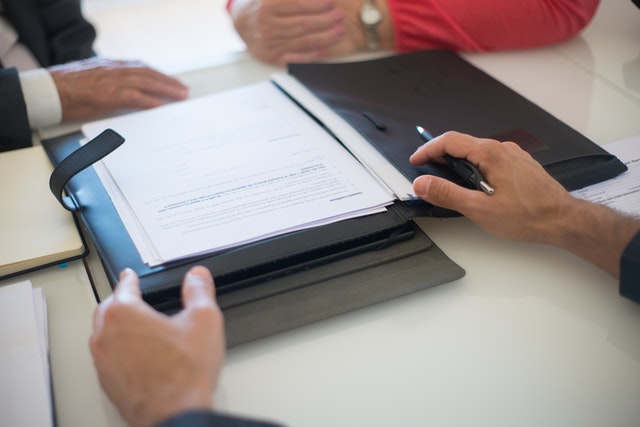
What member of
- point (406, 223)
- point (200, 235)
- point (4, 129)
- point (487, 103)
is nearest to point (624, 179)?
point (487, 103)

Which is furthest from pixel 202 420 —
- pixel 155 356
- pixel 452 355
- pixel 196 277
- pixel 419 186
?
pixel 419 186

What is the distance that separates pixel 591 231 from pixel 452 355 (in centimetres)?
24

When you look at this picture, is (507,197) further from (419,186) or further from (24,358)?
(24,358)

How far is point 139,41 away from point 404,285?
7.36 feet

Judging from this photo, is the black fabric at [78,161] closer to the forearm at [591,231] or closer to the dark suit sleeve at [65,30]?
the forearm at [591,231]

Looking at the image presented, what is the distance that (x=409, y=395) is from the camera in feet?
2.12

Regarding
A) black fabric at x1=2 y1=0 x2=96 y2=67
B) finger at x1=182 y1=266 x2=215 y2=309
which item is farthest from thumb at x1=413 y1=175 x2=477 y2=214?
black fabric at x1=2 y1=0 x2=96 y2=67

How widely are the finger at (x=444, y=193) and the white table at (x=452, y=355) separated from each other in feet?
0.23

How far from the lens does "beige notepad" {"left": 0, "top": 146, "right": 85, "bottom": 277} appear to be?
30.7 inches

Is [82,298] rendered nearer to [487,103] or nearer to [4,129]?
[4,129]

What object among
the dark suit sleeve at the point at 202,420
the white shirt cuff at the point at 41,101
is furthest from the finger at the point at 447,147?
the white shirt cuff at the point at 41,101

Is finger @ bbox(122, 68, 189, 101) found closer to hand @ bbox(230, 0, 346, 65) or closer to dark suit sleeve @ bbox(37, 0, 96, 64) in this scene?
hand @ bbox(230, 0, 346, 65)

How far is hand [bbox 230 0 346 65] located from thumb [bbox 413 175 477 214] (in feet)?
1.71

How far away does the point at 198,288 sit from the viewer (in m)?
0.66
